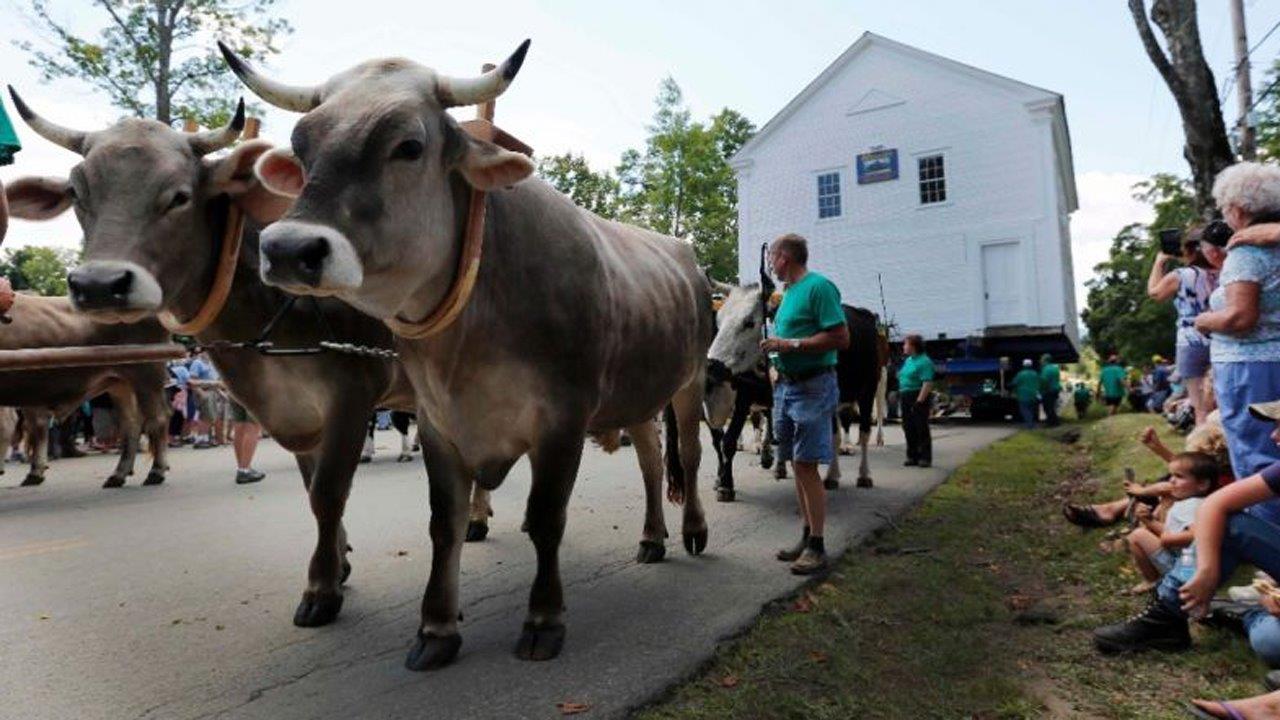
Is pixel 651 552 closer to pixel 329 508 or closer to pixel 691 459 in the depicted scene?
pixel 691 459

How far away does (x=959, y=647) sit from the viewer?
12.1ft

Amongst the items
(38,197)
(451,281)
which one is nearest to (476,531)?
(451,281)

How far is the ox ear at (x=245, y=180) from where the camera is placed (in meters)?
3.92

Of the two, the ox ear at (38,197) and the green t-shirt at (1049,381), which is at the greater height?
the ox ear at (38,197)

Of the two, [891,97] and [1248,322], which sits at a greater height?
[891,97]

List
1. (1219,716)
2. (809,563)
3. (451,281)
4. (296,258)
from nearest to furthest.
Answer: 1. (296,258)
2. (1219,716)
3. (451,281)
4. (809,563)

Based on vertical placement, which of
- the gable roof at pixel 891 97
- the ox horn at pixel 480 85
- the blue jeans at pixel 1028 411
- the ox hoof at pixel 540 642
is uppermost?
the gable roof at pixel 891 97

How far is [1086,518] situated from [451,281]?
15.8 feet

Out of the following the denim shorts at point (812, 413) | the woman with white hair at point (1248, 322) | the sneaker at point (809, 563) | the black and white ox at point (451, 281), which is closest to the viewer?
the black and white ox at point (451, 281)

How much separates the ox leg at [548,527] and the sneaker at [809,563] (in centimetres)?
172

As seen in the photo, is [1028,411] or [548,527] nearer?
[548,527]

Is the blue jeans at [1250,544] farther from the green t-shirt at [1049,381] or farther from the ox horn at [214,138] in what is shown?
the green t-shirt at [1049,381]

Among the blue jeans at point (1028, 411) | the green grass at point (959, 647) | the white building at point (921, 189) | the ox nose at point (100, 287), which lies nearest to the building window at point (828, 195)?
the white building at point (921, 189)

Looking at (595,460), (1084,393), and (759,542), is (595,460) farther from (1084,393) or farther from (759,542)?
(1084,393)
